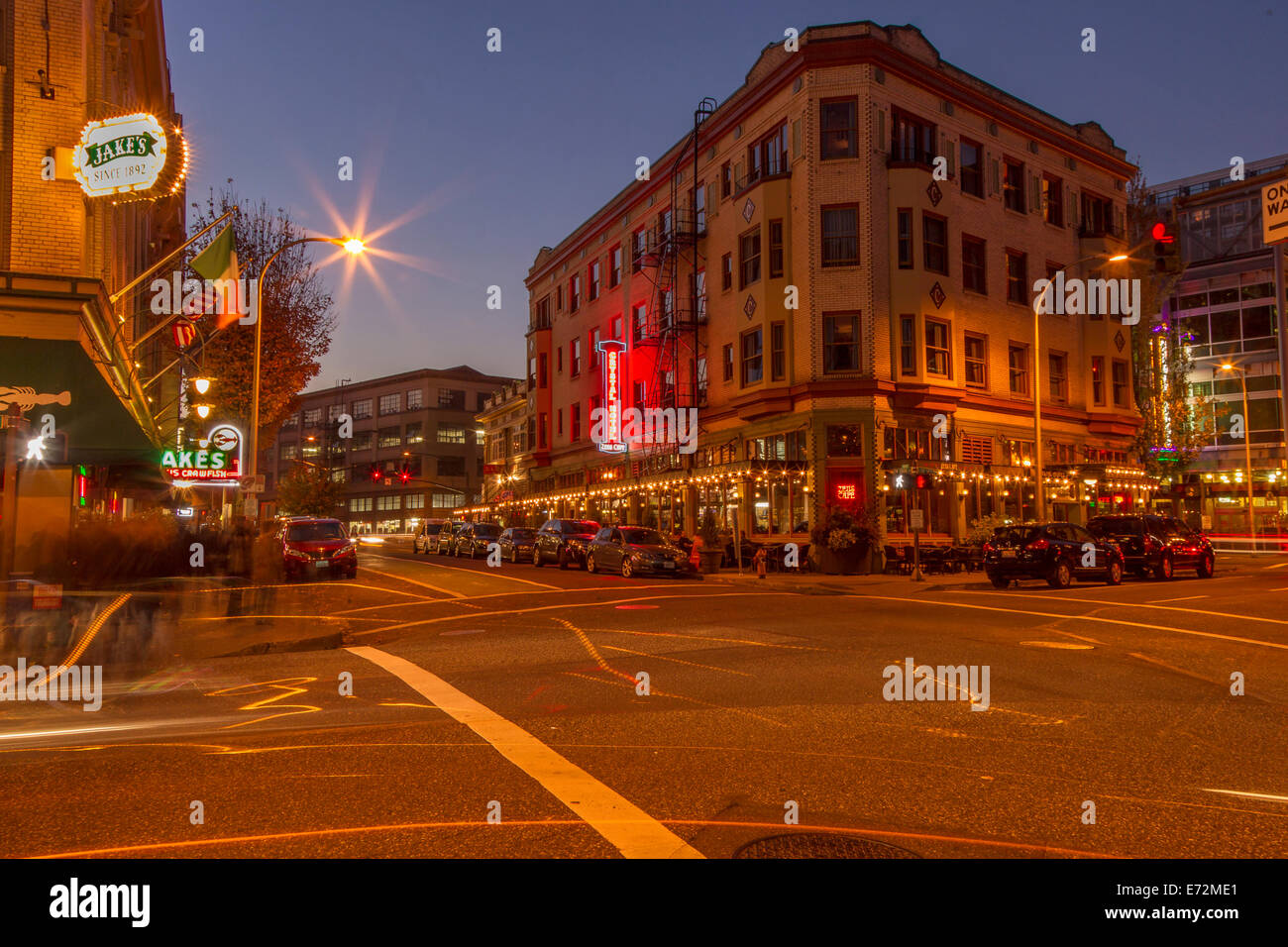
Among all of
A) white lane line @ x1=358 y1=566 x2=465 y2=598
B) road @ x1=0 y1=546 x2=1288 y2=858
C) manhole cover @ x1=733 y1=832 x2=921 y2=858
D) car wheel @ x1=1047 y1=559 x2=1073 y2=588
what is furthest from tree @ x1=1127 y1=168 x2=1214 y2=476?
manhole cover @ x1=733 y1=832 x2=921 y2=858

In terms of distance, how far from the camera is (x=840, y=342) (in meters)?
31.3

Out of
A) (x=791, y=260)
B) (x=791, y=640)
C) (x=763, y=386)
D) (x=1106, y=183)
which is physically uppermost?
(x=1106, y=183)

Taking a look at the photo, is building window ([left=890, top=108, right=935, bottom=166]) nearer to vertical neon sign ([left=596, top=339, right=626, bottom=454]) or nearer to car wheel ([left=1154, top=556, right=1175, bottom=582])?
car wheel ([left=1154, top=556, right=1175, bottom=582])

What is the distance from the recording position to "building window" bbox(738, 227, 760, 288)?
34031 millimetres

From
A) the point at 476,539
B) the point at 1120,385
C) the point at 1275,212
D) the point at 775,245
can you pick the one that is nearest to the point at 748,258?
the point at 775,245

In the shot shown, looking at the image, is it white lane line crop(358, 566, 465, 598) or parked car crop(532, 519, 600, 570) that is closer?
white lane line crop(358, 566, 465, 598)

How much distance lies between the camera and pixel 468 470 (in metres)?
106

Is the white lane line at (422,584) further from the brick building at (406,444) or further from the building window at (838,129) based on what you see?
the brick building at (406,444)

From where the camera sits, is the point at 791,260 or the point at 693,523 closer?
the point at 791,260

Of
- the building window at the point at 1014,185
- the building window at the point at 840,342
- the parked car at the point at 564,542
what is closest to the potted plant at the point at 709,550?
Result: the parked car at the point at 564,542

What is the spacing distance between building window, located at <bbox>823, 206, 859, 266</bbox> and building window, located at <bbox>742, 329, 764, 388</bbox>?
13.2ft
